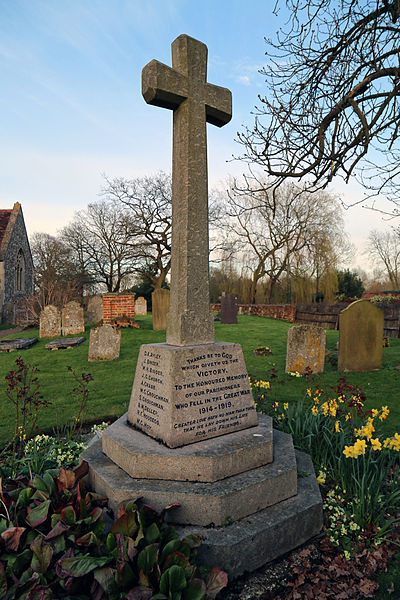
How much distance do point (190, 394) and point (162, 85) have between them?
102 inches

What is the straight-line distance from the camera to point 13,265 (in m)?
23.7

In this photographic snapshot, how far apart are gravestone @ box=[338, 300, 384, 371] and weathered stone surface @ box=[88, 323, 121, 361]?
5.62 meters

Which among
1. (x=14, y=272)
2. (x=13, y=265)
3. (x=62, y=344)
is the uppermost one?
(x=13, y=265)

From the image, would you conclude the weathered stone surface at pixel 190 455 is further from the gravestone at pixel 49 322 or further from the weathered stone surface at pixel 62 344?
the gravestone at pixel 49 322

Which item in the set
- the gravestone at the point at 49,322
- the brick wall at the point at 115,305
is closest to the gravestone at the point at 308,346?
the brick wall at the point at 115,305

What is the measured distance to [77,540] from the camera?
2.02m

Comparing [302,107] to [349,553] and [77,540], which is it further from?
[77,540]

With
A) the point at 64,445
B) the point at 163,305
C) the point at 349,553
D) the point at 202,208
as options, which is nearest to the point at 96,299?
the point at 163,305

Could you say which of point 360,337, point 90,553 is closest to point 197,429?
point 90,553

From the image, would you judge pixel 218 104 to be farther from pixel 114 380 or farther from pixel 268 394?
pixel 114 380

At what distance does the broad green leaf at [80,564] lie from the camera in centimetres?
182

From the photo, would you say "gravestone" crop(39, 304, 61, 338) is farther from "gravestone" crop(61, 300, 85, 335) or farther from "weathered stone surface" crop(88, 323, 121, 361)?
"weathered stone surface" crop(88, 323, 121, 361)

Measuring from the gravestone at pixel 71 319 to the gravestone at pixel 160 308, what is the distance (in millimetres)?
2863

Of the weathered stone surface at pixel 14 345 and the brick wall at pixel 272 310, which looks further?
the brick wall at pixel 272 310
